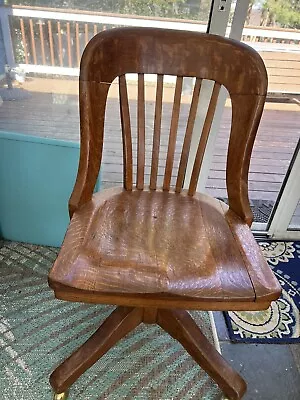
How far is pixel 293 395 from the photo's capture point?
3.46ft

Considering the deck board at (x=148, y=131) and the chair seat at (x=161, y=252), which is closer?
the chair seat at (x=161, y=252)

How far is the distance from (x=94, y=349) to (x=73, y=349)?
0.16 m

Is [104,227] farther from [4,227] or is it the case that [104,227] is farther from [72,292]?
[4,227]

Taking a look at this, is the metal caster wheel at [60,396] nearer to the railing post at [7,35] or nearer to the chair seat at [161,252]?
the chair seat at [161,252]

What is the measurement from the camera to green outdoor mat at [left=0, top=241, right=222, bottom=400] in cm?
101

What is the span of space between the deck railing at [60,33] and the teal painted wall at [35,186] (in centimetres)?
28

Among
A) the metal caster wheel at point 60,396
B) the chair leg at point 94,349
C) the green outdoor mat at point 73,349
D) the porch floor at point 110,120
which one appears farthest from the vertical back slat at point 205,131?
the metal caster wheel at point 60,396

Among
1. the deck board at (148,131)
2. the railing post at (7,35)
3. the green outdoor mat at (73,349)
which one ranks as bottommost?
the green outdoor mat at (73,349)

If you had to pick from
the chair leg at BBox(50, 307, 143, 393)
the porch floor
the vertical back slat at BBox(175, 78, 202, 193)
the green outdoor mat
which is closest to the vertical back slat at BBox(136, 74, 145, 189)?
the vertical back slat at BBox(175, 78, 202, 193)

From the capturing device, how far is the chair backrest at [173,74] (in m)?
0.87

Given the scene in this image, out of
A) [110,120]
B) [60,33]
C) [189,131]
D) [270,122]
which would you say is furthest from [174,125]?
[270,122]

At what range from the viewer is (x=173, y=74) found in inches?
38.0

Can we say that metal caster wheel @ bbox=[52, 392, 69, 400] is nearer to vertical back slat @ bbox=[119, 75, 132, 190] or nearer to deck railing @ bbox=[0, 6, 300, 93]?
vertical back slat @ bbox=[119, 75, 132, 190]

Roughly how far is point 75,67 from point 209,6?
1.67ft
